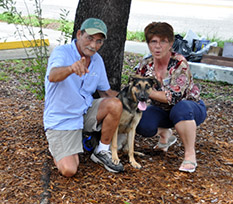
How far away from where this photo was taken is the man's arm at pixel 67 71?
2.93 metres

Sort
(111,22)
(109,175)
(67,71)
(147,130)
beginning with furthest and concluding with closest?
(111,22) → (147,130) → (109,175) → (67,71)

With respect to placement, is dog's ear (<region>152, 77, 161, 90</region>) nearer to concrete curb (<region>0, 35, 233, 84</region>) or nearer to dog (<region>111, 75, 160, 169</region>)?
dog (<region>111, 75, 160, 169</region>)

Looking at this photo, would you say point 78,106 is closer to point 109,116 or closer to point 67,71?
point 109,116

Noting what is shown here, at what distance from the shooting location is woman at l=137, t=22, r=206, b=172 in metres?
3.74

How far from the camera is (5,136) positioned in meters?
4.27

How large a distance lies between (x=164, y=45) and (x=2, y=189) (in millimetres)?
2341

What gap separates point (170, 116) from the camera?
12.7ft

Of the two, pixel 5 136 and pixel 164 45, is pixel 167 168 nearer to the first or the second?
pixel 164 45

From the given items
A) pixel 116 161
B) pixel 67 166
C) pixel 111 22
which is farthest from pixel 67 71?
pixel 111 22

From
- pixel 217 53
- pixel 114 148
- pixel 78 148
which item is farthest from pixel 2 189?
pixel 217 53

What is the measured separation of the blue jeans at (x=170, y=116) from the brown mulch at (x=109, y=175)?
1.26ft

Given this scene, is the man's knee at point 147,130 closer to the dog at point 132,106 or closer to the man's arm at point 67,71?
the dog at point 132,106

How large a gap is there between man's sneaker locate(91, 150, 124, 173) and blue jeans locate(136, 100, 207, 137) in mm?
613

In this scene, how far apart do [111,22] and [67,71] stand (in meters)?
1.62
